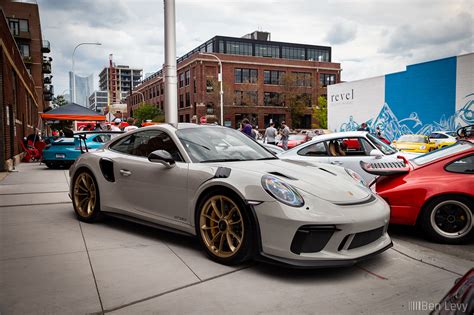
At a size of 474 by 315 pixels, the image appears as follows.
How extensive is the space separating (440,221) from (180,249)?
310cm

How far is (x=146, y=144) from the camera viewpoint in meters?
4.96

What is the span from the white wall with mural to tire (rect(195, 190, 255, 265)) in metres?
25.5

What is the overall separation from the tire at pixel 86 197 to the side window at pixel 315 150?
3.99 m

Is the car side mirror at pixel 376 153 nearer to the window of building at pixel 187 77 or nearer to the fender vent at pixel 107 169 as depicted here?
the fender vent at pixel 107 169

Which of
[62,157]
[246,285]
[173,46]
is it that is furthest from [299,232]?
[62,157]

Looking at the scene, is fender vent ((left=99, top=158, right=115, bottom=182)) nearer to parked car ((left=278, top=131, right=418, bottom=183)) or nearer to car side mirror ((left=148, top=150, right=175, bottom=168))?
car side mirror ((left=148, top=150, right=175, bottom=168))

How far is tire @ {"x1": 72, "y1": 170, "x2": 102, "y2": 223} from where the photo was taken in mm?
5348

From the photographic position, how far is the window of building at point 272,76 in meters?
63.8

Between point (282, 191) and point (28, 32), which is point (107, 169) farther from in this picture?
point (28, 32)

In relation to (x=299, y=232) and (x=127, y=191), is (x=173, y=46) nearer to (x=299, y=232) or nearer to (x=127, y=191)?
(x=127, y=191)

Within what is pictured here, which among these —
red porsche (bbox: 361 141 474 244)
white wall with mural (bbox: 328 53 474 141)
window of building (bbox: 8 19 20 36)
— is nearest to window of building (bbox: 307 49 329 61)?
white wall with mural (bbox: 328 53 474 141)

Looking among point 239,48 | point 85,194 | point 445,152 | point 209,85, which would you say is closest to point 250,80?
point 209,85

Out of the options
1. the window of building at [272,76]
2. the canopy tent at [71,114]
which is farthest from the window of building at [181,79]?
the canopy tent at [71,114]

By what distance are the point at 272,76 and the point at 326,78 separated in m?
10.6
